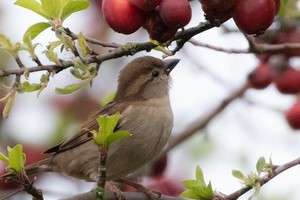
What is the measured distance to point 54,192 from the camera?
531 centimetres

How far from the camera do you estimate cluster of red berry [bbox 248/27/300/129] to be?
530 cm

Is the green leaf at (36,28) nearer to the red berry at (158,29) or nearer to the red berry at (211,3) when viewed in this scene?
the red berry at (158,29)

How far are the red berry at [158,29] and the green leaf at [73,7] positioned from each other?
0.41 m

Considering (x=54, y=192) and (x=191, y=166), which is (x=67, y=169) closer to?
(x=54, y=192)

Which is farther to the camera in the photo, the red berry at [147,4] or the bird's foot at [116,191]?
the bird's foot at [116,191]

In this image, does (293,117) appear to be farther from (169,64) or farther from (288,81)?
(169,64)

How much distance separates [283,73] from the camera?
A: 5.40 m

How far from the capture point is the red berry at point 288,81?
5.30 m

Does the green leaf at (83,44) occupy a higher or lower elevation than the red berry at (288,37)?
lower

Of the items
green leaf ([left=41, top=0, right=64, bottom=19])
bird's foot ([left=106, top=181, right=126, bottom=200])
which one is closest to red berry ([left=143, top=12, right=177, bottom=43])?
green leaf ([left=41, top=0, right=64, bottom=19])

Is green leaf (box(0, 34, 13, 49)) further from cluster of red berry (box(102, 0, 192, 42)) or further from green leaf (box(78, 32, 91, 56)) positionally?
cluster of red berry (box(102, 0, 192, 42))

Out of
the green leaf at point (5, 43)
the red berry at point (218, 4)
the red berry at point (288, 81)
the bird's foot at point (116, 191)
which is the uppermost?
the red berry at point (218, 4)

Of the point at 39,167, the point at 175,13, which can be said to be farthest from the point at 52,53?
the point at 39,167

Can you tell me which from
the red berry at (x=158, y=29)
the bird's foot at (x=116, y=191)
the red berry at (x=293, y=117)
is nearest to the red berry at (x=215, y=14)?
the red berry at (x=158, y=29)
